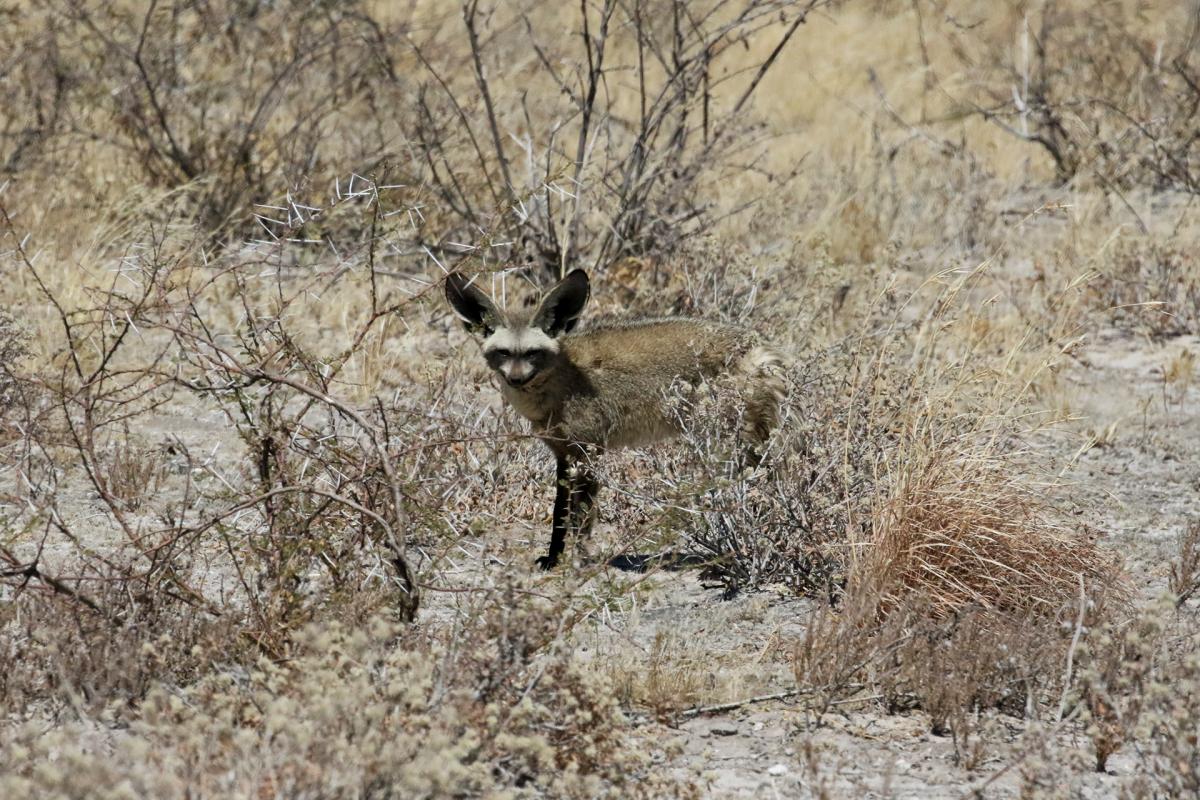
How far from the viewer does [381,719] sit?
391cm

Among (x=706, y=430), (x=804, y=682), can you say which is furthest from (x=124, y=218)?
(x=804, y=682)

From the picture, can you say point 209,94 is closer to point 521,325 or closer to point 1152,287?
point 521,325

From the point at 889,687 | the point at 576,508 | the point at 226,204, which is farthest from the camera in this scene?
the point at 226,204

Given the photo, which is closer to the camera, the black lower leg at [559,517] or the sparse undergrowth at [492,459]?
the sparse undergrowth at [492,459]

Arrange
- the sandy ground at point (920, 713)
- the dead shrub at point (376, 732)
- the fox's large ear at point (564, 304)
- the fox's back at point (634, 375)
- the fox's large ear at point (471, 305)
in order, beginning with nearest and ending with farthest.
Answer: the dead shrub at point (376, 732), the sandy ground at point (920, 713), the fox's large ear at point (471, 305), the fox's large ear at point (564, 304), the fox's back at point (634, 375)

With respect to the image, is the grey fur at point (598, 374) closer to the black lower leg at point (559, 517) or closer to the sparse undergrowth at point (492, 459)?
the black lower leg at point (559, 517)

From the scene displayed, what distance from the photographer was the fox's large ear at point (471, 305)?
6.48 metres

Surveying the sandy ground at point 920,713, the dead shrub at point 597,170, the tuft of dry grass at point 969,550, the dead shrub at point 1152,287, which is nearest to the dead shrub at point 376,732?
the sandy ground at point 920,713

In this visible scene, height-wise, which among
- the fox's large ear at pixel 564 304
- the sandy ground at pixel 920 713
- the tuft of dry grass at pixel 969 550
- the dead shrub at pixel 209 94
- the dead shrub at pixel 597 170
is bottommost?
the sandy ground at pixel 920 713

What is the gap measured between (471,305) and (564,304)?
435 mm

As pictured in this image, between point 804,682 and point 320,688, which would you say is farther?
point 804,682

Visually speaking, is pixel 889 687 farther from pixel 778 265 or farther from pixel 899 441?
pixel 778 265

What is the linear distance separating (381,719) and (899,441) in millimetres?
3143

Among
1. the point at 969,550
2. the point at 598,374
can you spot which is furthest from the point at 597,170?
the point at 969,550
